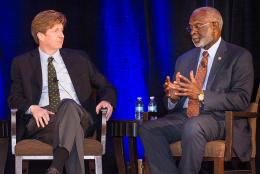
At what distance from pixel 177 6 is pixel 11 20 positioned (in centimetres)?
166

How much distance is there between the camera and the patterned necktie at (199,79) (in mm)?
4918

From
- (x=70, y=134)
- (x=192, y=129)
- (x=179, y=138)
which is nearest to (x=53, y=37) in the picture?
(x=70, y=134)

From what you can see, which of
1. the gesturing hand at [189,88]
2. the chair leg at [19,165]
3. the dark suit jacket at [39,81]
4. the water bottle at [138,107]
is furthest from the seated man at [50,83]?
the water bottle at [138,107]

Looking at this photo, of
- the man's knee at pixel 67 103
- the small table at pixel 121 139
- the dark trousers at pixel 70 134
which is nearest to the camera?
the dark trousers at pixel 70 134

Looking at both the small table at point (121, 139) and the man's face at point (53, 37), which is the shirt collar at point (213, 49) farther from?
the man's face at point (53, 37)

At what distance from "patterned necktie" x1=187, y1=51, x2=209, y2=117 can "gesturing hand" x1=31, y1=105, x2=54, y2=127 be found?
1.11 m

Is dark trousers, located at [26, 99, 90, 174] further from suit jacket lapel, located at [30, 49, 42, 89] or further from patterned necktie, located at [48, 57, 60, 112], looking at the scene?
suit jacket lapel, located at [30, 49, 42, 89]

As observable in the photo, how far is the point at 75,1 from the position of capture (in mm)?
6344

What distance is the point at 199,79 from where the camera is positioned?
4.99 meters

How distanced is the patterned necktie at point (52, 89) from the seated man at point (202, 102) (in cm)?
73

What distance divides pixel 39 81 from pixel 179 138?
123 cm

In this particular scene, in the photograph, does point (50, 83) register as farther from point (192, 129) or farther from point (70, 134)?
point (192, 129)

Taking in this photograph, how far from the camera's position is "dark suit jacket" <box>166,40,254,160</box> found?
186 inches

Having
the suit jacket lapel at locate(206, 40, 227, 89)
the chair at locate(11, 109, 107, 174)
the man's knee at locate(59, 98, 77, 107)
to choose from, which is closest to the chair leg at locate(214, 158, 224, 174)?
the suit jacket lapel at locate(206, 40, 227, 89)
